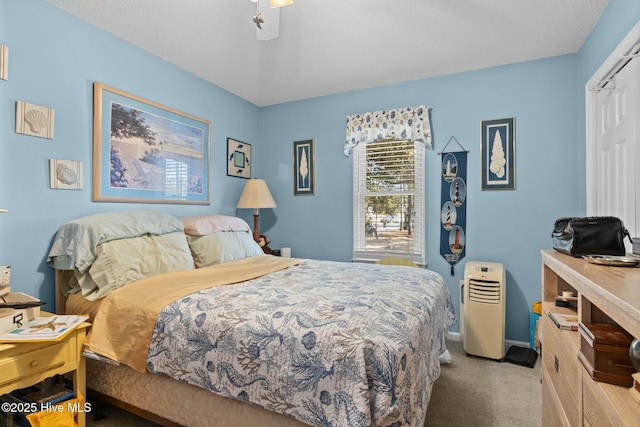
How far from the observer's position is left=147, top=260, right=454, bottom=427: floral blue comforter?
1170 mm

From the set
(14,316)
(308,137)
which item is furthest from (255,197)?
(14,316)

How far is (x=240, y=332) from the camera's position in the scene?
1.41 metres

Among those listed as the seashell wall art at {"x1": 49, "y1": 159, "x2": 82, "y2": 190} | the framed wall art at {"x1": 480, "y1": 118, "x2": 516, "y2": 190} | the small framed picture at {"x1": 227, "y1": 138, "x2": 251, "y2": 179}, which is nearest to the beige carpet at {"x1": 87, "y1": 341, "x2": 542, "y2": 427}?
the seashell wall art at {"x1": 49, "y1": 159, "x2": 82, "y2": 190}

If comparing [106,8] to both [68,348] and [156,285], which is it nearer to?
[156,285]

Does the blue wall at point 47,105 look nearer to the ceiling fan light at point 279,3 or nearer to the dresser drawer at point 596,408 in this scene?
the ceiling fan light at point 279,3

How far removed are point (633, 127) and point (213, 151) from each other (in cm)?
338

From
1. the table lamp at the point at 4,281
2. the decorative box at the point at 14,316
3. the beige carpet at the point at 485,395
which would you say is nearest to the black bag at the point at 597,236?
the beige carpet at the point at 485,395

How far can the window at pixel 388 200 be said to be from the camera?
342 centimetres

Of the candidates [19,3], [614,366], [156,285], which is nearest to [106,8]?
[19,3]

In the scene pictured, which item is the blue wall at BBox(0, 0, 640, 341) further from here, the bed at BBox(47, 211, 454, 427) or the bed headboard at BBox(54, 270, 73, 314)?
the bed at BBox(47, 211, 454, 427)

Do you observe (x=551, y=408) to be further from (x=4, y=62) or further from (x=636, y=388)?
(x=4, y=62)

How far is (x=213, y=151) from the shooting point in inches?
138

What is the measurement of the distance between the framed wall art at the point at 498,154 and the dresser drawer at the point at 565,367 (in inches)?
71.1

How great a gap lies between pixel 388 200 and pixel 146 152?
2417mm
